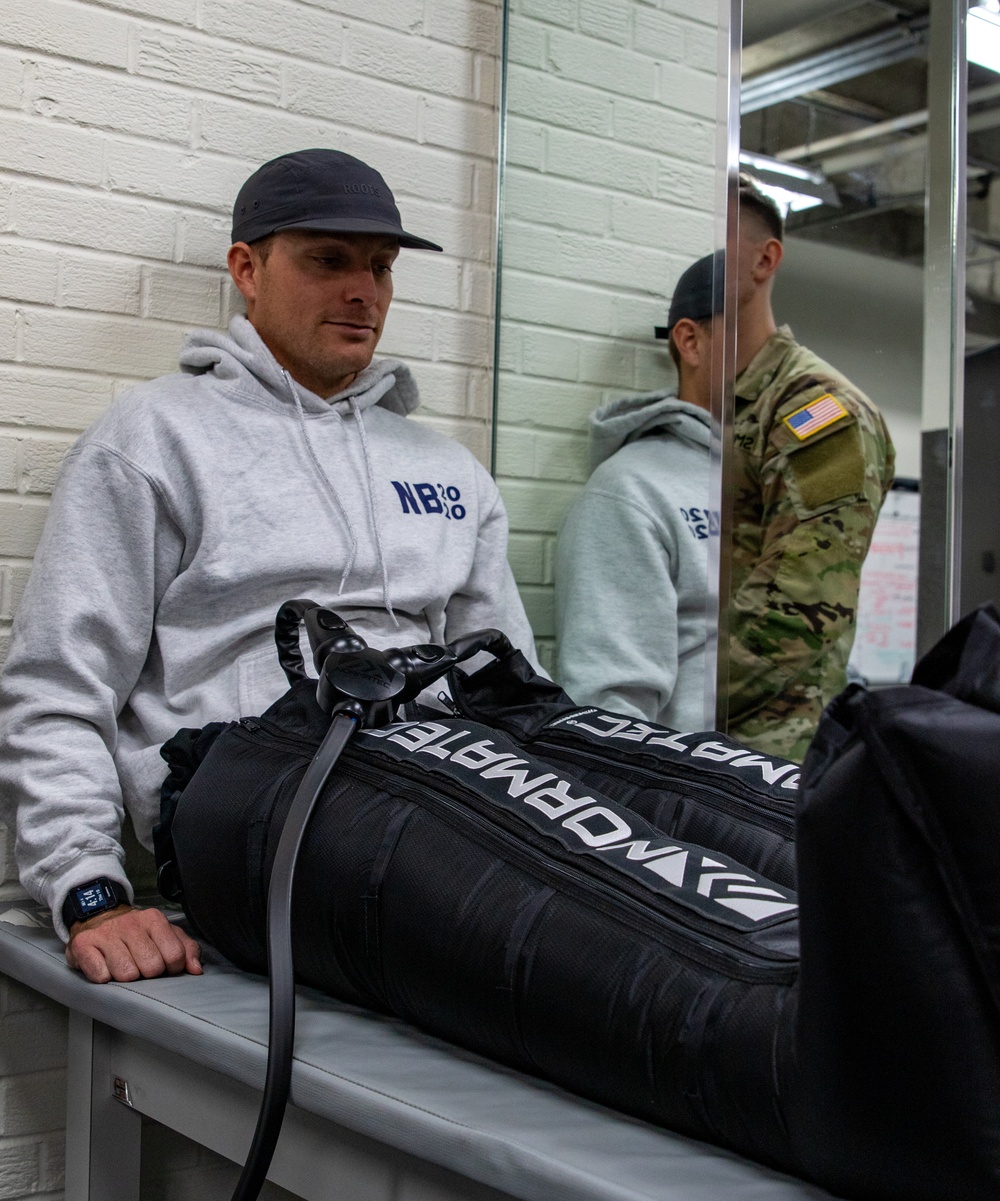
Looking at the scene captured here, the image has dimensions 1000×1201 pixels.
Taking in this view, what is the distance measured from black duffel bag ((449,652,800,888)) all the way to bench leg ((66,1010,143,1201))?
0.50m

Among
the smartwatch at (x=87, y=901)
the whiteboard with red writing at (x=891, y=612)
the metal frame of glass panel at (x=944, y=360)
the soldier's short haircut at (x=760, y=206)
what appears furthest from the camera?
the whiteboard with red writing at (x=891, y=612)

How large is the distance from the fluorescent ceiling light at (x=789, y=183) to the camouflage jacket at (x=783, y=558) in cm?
22

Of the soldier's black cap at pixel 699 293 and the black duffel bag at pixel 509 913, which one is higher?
the soldier's black cap at pixel 699 293

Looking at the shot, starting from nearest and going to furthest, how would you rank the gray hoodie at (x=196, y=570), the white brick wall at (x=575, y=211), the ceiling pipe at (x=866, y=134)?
the gray hoodie at (x=196, y=570)
the white brick wall at (x=575, y=211)
the ceiling pipe at (x=866, y=134)

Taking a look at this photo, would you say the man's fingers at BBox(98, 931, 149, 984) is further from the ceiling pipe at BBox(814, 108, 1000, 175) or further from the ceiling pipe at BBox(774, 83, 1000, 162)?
the ceiling pipe at BBox(814, 108, 1000, 175)

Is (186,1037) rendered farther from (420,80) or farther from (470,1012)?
(420,80)

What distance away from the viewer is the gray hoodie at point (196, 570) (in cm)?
132

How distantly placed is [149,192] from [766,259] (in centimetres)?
83

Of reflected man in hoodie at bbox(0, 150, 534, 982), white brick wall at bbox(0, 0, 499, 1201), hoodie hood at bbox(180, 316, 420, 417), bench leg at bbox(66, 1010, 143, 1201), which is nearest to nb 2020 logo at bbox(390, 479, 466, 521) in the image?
reflected man in hoodie at bbox(0, 150, 534, 982)

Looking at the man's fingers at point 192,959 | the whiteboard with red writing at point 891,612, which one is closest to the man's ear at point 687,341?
the man's fingers at point 192,959

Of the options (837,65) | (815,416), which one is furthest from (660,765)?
(837,65)

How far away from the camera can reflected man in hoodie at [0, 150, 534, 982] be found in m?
1.29

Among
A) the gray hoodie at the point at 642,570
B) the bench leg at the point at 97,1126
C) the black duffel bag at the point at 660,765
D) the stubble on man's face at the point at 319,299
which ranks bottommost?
the bench leg at the point at 97,1126

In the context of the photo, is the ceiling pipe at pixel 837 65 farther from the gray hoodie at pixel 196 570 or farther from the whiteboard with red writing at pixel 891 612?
the whiteboard with red writing at pixel 891 612
